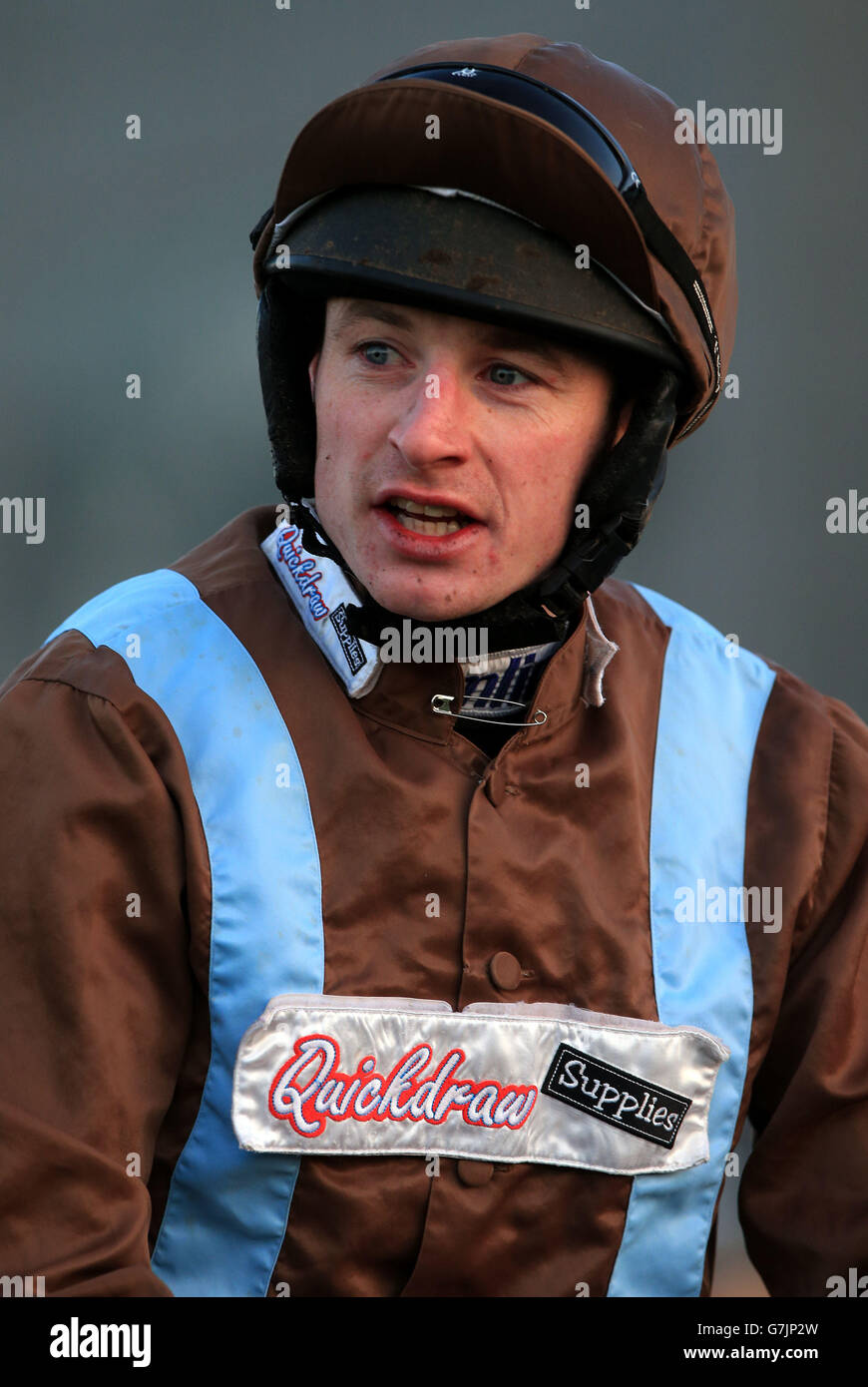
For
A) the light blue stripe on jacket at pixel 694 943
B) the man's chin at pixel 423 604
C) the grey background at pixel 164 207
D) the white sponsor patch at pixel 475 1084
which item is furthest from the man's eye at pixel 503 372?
the grey background at pixel 164 207

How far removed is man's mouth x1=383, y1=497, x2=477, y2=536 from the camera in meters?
1.65

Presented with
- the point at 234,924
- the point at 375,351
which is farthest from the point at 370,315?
the point at 234,924

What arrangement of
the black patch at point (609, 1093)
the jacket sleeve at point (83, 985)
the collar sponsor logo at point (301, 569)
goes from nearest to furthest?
the jacket sleeve at point (83, 985) < the black patch at point (609, 1093) < the collar sponsor logo at point (301, 569)

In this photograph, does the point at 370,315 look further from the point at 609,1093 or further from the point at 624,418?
the point at 609,1093

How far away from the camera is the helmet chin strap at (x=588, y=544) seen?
1.74 m

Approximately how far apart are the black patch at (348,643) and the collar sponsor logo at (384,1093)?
40cm

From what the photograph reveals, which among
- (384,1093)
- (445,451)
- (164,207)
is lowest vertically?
(384,1093)

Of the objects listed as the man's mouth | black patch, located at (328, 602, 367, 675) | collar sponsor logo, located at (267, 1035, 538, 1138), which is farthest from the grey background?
collar sponsor logo, located at (267, 1035, 538, 1138)

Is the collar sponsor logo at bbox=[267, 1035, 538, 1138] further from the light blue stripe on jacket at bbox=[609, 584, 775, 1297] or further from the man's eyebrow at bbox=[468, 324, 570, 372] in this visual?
the man's eyebrow at bbox=[468, 324, 570, 372]

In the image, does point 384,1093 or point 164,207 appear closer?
point 384,1093

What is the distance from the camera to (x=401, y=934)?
1.70 m

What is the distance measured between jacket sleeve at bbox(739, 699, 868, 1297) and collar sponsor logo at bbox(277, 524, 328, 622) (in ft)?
2.18

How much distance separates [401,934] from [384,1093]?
16cm

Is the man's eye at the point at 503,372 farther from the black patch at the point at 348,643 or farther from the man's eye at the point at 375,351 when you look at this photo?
the black patch at the point at 348,643
